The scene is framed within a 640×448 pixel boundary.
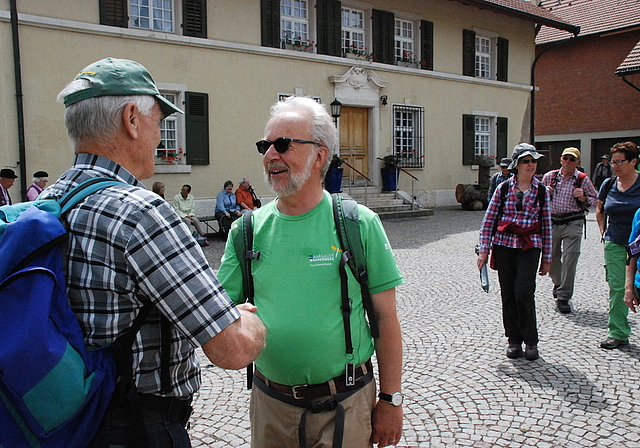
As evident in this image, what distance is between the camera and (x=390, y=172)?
1805 centimetres

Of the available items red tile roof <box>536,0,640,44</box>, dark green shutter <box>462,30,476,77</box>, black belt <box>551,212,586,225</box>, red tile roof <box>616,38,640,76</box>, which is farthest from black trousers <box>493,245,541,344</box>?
red tile roof <box>536,0,640,44</box>

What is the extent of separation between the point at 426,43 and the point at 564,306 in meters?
14.6

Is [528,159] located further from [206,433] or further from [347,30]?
[347,30]

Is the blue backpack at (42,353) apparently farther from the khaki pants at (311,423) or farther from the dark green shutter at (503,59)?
the dark green shutter at (503,59)

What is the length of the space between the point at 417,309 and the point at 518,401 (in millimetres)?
2626

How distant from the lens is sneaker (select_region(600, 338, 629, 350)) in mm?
4980

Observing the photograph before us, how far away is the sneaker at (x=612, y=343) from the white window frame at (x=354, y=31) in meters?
13.9

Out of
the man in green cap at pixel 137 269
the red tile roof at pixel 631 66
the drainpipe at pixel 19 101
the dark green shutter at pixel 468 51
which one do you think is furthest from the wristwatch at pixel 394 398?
the red tile roof at pixel 631 66

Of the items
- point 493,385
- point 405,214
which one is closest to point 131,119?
point 493,385

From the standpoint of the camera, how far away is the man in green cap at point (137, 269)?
136 cm

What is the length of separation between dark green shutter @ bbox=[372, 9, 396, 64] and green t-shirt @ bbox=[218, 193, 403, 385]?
54.8 feet

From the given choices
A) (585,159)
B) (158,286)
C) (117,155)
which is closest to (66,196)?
(117,155)

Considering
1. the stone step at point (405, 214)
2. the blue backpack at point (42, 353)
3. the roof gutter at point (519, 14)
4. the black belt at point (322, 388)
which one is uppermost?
the roof gutter at point (519, 14)

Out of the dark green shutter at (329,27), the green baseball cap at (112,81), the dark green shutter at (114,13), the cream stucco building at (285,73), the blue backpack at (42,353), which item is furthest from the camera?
the dark green shutter at (329,27)
